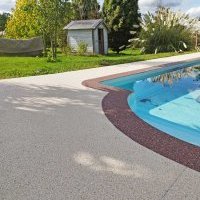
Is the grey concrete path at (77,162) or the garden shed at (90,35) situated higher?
the garden shed at (90,35)

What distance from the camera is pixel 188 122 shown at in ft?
25.0

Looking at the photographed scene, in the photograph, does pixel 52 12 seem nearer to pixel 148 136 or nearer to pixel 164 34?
pixel 164 34

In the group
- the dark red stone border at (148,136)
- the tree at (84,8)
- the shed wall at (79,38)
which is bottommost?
the dark red stone border at (148,136)

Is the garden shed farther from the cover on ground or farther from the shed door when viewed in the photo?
the cover on ground

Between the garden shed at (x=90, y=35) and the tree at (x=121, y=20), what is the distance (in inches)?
94.3

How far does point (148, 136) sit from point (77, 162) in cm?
151

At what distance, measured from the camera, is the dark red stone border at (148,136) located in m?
4.29

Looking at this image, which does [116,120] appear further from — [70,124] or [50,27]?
[50,27]

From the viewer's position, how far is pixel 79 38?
981 inches

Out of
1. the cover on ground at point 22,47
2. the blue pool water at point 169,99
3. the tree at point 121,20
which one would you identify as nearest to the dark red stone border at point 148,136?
the blue pool water at point 169,99

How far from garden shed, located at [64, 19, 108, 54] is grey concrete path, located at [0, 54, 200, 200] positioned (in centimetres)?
1789

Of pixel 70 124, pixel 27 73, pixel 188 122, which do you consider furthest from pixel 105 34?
pixel 70 124

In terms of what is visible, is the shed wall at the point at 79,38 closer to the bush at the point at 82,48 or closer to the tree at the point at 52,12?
the bush at the point at 82,48

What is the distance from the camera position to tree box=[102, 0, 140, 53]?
27656 millimetres
